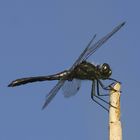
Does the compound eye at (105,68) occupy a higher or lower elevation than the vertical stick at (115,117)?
higher

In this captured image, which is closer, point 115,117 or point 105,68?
point 115,117

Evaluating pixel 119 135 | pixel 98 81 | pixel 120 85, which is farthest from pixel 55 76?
pixel 119 135

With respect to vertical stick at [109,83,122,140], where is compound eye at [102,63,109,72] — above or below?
above

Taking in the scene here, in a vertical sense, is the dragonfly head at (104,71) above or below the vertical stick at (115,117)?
above

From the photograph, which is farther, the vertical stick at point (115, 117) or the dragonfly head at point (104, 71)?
the dragonfly head at point (104, 71)

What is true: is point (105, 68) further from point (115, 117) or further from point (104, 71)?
point (115, 117)

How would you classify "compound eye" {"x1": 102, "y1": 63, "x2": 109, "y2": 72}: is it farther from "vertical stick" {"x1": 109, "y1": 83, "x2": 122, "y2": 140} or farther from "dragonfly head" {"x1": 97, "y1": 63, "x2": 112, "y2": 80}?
"vertical stick" {"x1": 109, "y1": 83, "x2": 122, "y2": 140}

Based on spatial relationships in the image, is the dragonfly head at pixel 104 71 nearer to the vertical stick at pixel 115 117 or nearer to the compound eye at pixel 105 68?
the compound eye at pixel 105 68

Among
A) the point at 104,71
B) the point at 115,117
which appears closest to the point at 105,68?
the point at 104,71

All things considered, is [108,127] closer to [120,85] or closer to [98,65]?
[120,85]
